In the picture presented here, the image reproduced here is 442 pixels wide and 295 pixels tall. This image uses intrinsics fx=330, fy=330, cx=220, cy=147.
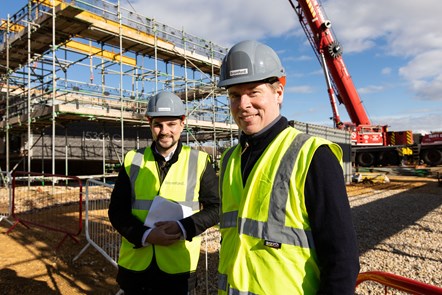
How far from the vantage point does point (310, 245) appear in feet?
4.05

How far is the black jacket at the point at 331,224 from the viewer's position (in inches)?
45.6

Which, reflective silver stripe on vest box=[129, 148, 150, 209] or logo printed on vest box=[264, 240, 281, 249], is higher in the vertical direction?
reflective silver stripe on vest box=[129, 148, 150, 209]

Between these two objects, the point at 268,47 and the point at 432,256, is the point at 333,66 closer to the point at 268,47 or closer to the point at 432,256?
the point at 432,256

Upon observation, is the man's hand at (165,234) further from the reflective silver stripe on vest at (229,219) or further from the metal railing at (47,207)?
the metal railing at (47,207)

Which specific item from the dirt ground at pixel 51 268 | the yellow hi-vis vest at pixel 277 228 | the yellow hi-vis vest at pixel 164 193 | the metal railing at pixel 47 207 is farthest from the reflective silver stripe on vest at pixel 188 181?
the metal railing at pixel 47 207

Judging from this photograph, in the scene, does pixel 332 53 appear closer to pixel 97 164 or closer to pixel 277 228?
pixel 97 164

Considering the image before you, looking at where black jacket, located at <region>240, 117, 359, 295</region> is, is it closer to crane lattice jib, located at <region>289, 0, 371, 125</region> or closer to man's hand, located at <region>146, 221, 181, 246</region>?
man's hand, located at <region>146, 221, 181, 246</region>

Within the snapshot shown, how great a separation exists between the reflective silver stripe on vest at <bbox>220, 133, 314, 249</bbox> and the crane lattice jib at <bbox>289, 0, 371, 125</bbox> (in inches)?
660

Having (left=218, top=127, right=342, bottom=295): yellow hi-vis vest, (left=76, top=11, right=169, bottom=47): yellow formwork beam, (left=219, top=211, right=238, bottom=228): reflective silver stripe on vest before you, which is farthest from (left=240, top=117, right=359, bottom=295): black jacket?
(left=76, top=11, right=169, bottom=47): yellow formwork beam

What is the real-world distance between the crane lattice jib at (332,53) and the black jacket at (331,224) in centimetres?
1683

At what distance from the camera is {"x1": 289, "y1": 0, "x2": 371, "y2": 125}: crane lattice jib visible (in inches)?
654

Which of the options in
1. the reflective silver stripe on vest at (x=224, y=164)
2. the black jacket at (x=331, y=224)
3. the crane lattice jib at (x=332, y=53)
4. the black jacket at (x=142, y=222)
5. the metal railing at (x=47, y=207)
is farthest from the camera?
the crane lattice jib at (x=332, y=53)

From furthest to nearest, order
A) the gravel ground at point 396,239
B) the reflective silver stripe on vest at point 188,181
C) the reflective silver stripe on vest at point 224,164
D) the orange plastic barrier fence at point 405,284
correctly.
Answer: the gravel ground at point 396,239
the reflective silver stripe on vest at point 188,181
the reflective silver stripe on vest at point 224,164
the orange plastic barrier fence at point 405,284

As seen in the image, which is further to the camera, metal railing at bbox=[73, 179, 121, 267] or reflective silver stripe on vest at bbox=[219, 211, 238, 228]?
metal railing at bbox=[73, 179, 121, 267]
